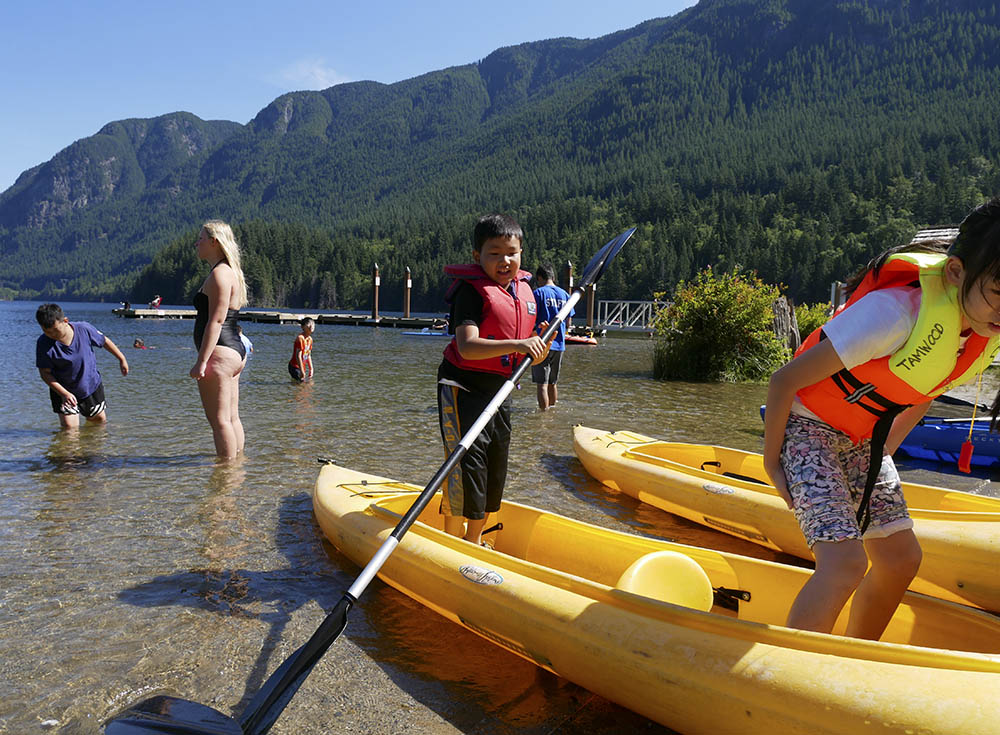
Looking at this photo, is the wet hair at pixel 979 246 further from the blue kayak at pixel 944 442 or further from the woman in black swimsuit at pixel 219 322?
the blue kayak at pixel 944 442

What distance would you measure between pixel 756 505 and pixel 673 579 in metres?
2.05

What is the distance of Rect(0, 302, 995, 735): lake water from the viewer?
9.68 ft

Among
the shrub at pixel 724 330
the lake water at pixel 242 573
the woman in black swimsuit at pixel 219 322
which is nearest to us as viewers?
the lake water at pixel 242 573

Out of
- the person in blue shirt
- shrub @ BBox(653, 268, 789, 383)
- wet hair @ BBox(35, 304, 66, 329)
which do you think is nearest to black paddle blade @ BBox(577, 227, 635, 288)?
the person in blue shirt

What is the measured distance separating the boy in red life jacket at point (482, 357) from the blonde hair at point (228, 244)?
3.14 metres

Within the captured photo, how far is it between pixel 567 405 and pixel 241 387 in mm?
6965

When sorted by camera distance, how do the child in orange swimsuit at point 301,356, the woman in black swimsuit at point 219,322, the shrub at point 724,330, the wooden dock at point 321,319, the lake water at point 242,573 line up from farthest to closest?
1. the wooden dock at point 321,319
2. the shrub at point 724,330
3. the child in orange swimsuit at point 301,356
4. the woman in black swimsuit at point 219,322
5. the lake water at point 242,573

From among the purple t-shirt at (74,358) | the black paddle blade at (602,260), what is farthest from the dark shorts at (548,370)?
the purple t-shirt at (74,358)

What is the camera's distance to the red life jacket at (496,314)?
3928mm

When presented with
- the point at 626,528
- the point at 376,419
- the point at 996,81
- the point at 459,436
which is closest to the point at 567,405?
the point at 376,419

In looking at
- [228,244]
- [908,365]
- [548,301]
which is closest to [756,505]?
[908,365]

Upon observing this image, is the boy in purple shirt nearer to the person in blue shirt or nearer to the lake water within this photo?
the lake water

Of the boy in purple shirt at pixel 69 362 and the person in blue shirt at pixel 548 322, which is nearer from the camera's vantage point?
the boy in purple shirt at pixel 69 362

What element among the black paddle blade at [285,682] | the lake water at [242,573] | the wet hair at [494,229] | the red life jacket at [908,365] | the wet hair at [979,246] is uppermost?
the wet hair at [494,229]
